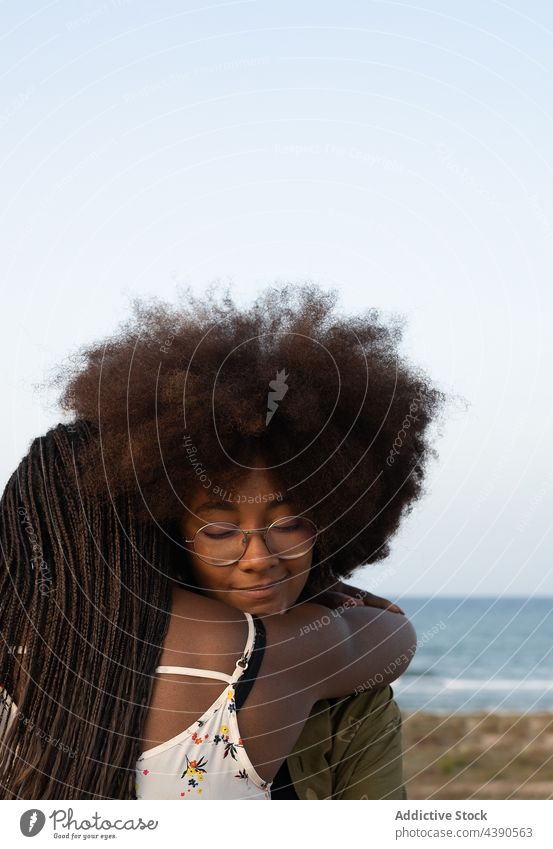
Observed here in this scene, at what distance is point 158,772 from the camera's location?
2.93 metres

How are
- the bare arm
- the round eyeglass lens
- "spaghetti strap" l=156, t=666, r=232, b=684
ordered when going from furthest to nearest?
the round eyeglass lens → the bare arm → "spaghetti strap" l=156, t=666, r=232, b=684

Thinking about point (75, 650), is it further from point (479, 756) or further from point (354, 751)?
Result: point (479, 756)

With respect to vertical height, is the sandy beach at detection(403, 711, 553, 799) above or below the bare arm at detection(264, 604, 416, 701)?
above

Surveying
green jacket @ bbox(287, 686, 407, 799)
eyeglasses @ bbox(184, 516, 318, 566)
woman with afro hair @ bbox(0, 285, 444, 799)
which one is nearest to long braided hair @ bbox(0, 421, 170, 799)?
woman with afro hair @ bbox(0, 285, 444, 799)

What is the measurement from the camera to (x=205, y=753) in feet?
9.58

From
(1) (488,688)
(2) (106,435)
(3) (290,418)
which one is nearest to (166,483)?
(2) (106,435)

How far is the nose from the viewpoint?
3146 millimetres

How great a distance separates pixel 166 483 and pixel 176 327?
0.53 m

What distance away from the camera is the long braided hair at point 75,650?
113 inches

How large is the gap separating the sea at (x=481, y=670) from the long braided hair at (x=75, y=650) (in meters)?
17.0

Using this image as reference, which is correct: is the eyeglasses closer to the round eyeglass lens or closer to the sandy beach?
the round eyeglass lens

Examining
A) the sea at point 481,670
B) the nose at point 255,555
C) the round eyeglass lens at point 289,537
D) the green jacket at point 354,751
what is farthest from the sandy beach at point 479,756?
the nose at point 255,555

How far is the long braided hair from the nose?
272 millimetres

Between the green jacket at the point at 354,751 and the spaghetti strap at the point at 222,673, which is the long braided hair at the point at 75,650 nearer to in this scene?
the spaghetti strap at the point at 222,673
